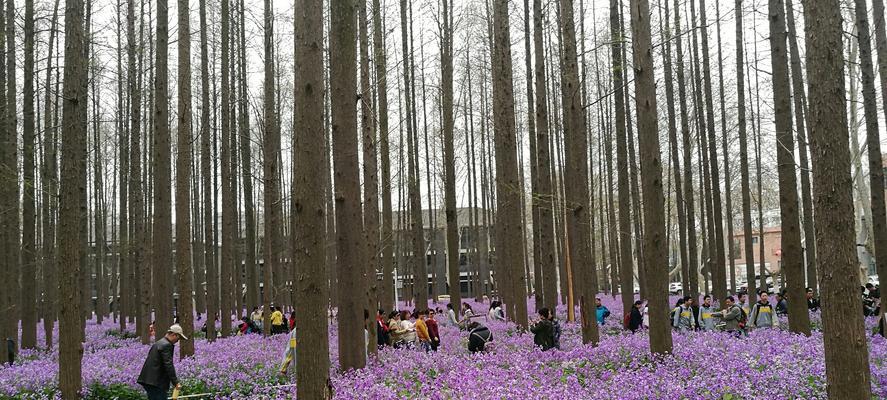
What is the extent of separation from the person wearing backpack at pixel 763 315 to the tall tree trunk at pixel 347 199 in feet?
34.8

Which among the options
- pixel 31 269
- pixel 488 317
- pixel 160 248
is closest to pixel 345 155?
pixel 160 248

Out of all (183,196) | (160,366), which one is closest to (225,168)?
(183,196)

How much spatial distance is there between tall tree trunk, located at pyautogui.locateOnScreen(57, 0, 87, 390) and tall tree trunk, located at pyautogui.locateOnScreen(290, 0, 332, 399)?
463 cm

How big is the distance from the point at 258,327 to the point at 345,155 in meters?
13.0

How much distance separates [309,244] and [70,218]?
4.90 m

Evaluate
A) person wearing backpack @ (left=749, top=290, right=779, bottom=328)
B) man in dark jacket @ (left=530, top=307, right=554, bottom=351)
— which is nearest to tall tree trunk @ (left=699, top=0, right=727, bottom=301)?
person wearing backpack @ (left=749, top=290, right=779, bottom=328)

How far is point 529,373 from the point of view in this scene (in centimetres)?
912

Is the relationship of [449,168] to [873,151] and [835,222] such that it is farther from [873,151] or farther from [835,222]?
[835,222]

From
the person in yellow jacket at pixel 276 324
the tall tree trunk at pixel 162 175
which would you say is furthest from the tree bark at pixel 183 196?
the person in yellow jacket at pixel 276 324

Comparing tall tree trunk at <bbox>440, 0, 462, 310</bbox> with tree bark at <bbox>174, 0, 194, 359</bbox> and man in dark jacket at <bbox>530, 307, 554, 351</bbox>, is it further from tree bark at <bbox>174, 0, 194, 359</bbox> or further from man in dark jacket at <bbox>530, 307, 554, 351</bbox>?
tree bark at <bbox>174, 0, 194, 359</bbox>

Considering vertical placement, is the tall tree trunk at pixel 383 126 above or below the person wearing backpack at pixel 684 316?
above

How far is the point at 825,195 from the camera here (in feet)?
17.9

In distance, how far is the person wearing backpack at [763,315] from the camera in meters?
15.6

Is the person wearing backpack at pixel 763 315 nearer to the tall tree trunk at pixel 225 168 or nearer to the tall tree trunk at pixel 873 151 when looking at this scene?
the tall tree trunk at pixel 873 151
